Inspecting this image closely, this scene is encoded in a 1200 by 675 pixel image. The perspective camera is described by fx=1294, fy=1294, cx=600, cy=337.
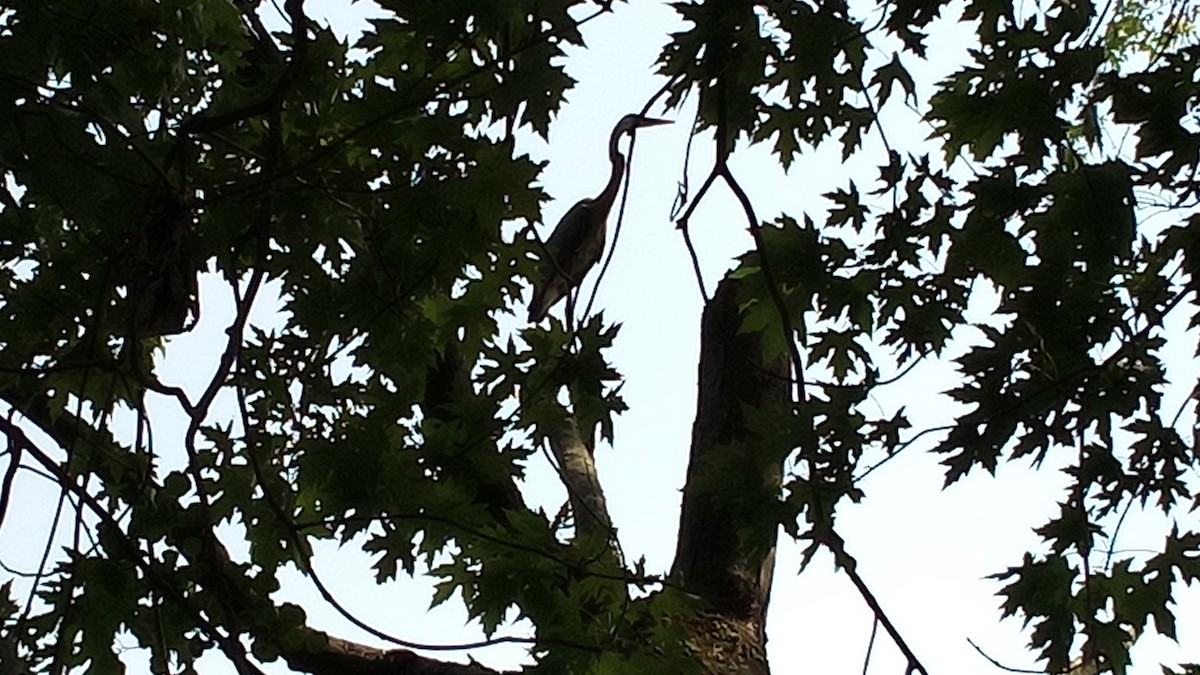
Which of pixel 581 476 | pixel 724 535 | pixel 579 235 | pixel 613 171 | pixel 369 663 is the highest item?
pixel 579 235

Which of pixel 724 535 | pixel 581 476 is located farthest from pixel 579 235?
pixel 724 535

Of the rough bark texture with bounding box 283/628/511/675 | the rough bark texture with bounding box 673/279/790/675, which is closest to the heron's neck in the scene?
the rough bark texture with bounding box 673/279/790/675

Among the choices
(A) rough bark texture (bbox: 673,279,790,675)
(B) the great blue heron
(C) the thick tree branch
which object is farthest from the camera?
(B) the great blue heron

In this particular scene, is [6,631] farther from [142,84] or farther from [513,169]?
[513,169]

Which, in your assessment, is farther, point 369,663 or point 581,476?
point 581,476

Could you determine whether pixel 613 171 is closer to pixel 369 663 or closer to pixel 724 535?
pixel 724 535

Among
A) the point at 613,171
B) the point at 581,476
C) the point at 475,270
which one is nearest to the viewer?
the point at 475,270

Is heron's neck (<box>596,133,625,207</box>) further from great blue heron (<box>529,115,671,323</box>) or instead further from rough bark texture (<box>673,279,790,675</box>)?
rough bark texture (<box>673,279,790,675</box>)

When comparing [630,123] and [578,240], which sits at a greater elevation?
[578,240]

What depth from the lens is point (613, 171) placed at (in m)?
3.21

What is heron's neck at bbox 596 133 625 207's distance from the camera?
296 cm

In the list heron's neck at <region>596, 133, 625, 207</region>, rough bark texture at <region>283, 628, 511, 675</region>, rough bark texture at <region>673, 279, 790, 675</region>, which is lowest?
rough bark texture at <region>283, 628, 511, 675</region>

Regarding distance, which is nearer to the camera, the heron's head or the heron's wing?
the heron's head

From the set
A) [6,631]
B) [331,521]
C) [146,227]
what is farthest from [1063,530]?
[6,631]
